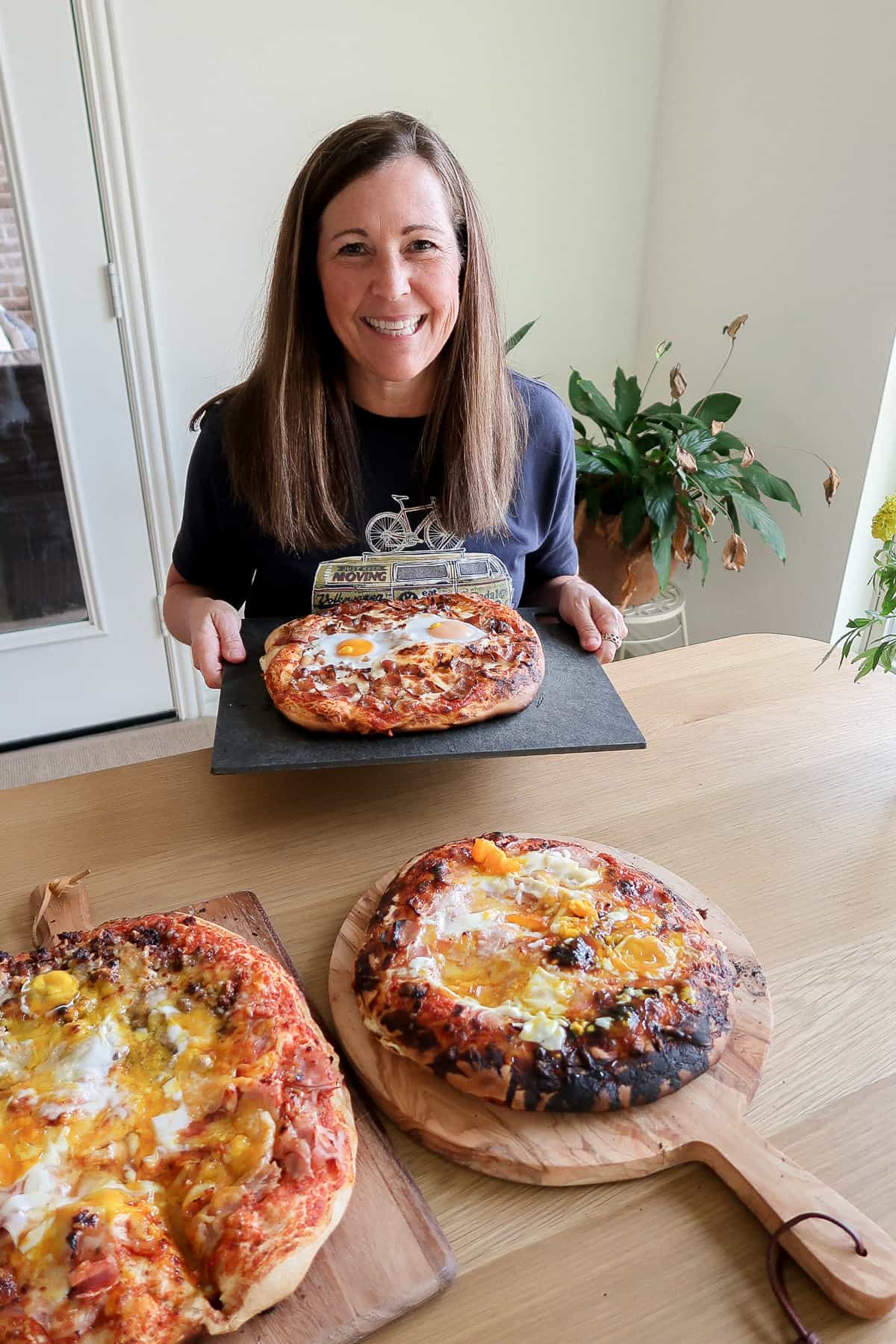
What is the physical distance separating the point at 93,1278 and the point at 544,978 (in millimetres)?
436

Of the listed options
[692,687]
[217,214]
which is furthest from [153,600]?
[692,687]

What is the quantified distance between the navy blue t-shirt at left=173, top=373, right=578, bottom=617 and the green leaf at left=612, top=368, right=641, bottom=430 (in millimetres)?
1069

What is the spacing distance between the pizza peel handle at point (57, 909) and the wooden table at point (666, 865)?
28 mm

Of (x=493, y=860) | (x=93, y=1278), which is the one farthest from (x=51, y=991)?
(x=493, y=860)

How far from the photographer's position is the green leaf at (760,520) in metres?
2.64

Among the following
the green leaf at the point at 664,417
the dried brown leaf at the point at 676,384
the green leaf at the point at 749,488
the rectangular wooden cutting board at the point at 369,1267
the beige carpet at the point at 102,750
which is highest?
the dried brown leaf at the point at 676,384

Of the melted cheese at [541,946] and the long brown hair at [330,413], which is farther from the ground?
the long brown hair at [330,413]

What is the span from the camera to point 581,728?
1265 mm

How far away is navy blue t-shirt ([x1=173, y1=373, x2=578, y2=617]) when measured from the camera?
1692mm

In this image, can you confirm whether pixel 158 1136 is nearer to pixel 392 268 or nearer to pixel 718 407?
pixel 392 268

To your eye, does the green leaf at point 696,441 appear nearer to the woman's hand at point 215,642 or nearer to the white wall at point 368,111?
the white wall at point 368,111

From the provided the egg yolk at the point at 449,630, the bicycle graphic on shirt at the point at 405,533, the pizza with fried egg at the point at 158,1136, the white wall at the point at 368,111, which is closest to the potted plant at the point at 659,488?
the white wall at the point at 368,111

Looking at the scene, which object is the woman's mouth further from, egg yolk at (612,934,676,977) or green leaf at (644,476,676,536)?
green leaf at (644,476,676,536)

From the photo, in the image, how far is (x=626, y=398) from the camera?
2.92 meters
